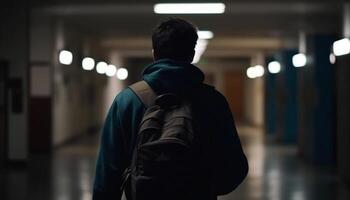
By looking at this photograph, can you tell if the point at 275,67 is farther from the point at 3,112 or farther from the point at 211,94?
the point at 211,94

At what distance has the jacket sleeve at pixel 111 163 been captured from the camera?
2.00 metres

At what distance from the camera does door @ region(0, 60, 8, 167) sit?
404 inches

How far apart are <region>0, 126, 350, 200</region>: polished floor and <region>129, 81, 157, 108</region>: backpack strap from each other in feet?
18.1

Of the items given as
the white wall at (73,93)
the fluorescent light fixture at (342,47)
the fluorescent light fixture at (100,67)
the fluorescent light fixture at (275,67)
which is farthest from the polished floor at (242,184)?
the fluorescent light fixture at (100,67)

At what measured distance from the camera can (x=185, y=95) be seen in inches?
80.0

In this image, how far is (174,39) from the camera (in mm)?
2066

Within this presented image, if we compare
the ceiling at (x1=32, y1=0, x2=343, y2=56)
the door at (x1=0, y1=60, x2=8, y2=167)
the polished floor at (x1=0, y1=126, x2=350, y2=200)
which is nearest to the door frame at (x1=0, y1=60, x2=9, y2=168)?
the door at (x1=0, y1=60, x2=8, y2=167)

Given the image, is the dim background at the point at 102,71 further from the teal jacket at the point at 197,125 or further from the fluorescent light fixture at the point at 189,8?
the teal jacket at the point at 197,125

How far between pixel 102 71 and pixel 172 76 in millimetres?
16504

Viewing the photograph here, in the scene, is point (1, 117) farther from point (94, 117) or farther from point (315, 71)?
point (94, 117)

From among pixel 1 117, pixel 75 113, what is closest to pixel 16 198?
pixel 1 117

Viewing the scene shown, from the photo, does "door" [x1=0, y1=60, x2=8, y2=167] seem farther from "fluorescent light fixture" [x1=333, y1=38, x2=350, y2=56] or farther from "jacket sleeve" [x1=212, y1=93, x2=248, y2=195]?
"jacket sleeve" [x1=212, y1=93, x2=248, y2=195]

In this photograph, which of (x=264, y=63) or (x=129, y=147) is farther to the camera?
(x=264, y=63)

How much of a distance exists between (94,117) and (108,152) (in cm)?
1910
